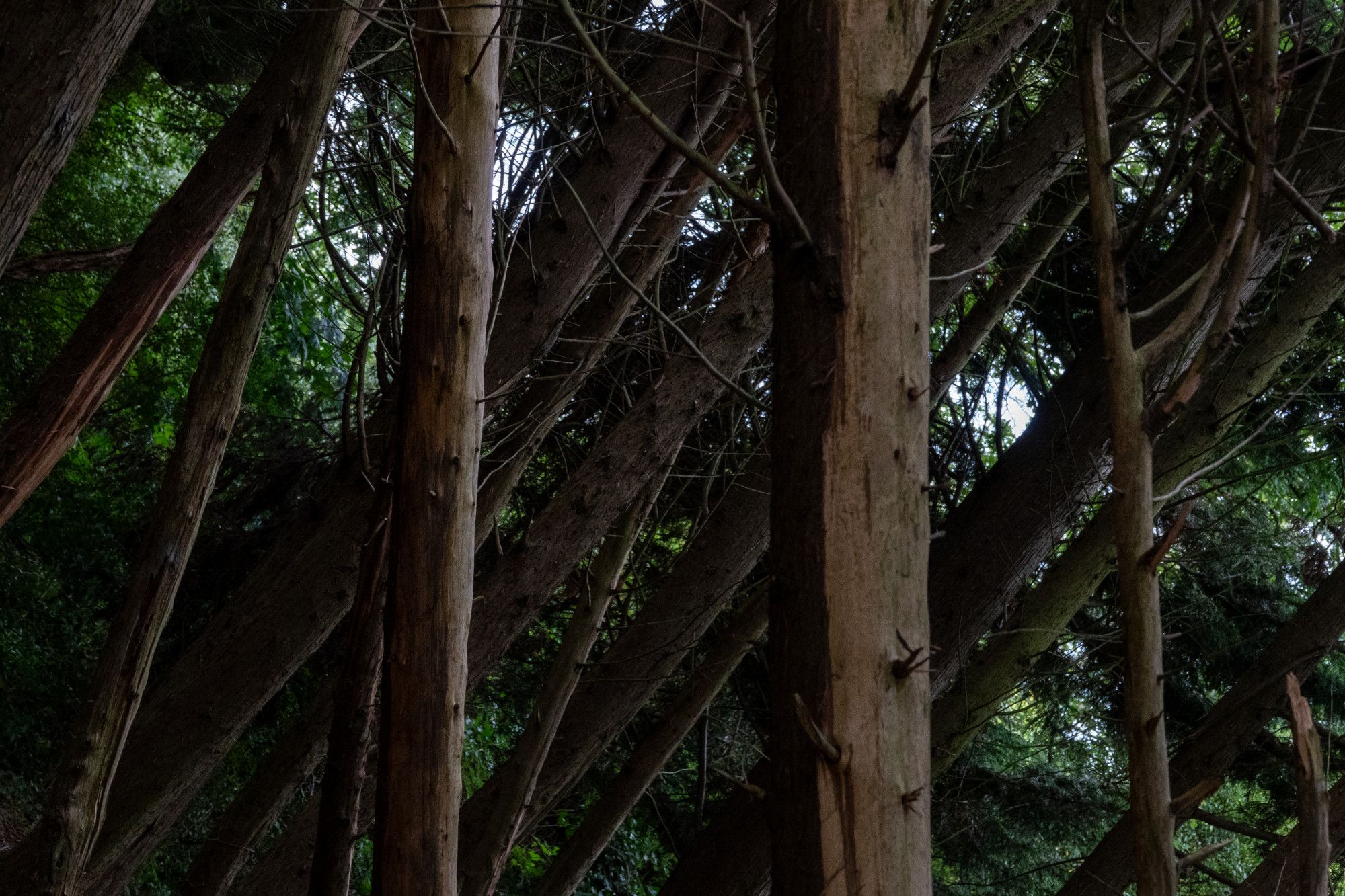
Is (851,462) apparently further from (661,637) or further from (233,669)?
(661,637)

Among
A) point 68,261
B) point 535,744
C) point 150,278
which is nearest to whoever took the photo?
point 150,278

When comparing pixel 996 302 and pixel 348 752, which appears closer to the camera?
pixel 348 752

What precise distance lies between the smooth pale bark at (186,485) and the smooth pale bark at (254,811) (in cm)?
89

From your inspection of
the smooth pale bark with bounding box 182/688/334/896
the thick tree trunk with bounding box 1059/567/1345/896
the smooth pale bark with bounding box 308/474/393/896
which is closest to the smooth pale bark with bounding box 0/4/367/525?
the smooth pale bark with bounding box 308/474/393/896

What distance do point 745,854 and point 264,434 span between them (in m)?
5.42

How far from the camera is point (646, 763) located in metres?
5.64

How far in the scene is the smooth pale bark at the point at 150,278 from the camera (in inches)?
143

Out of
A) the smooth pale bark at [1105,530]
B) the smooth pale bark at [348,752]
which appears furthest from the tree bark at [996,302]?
the smooth pale bark at [348,752]

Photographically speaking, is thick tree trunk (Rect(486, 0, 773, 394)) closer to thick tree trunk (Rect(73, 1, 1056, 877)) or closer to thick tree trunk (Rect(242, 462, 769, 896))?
thick tree trunk (Rect(73, 1, 1056, 877))

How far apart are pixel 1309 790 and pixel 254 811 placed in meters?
3.81

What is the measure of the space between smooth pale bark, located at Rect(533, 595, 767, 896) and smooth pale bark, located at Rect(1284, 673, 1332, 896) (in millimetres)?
3488

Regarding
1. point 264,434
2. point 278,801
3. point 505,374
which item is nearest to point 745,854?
point 278,801

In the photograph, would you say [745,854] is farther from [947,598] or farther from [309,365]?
[309,365]

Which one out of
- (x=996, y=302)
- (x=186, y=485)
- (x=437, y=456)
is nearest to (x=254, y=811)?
(x=186, y=485)
